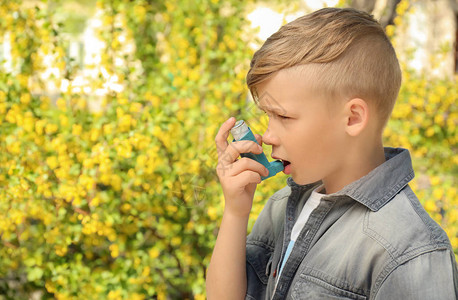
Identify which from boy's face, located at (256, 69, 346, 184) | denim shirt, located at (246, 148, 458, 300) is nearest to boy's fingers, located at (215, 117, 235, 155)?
boy's face, located at (256, 69, 346, 184)

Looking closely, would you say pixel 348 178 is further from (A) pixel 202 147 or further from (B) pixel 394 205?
(A) pixel 202 147

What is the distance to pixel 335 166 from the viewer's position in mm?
1041

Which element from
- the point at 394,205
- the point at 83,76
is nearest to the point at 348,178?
the point at 394,205

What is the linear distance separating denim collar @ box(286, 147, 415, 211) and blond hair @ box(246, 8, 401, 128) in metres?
0.09

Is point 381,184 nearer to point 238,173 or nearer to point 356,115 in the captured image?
point 356,115

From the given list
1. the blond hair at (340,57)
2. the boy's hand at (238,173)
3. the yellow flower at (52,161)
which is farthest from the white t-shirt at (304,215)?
the yellow flower at (52,161)

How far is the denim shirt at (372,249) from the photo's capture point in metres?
0.86

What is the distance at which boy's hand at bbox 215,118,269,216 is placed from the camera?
3.53 ft

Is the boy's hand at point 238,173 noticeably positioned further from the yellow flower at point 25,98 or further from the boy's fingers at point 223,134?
the yellow flower at point 25,98

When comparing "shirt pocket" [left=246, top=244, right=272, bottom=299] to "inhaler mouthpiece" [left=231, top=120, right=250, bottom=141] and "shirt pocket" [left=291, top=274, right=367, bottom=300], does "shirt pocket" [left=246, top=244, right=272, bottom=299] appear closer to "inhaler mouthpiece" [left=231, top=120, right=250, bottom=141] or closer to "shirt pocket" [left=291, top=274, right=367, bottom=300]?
"shirt pocket" [left=291, top=274, right=367, bottom=300]

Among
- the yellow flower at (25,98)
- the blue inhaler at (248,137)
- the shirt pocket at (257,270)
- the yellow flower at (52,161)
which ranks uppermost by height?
the yellow flower at (25,98)

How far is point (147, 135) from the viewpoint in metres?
2.12

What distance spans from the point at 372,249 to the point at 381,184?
0.15 metres

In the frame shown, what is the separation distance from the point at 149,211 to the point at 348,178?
1234 mm
